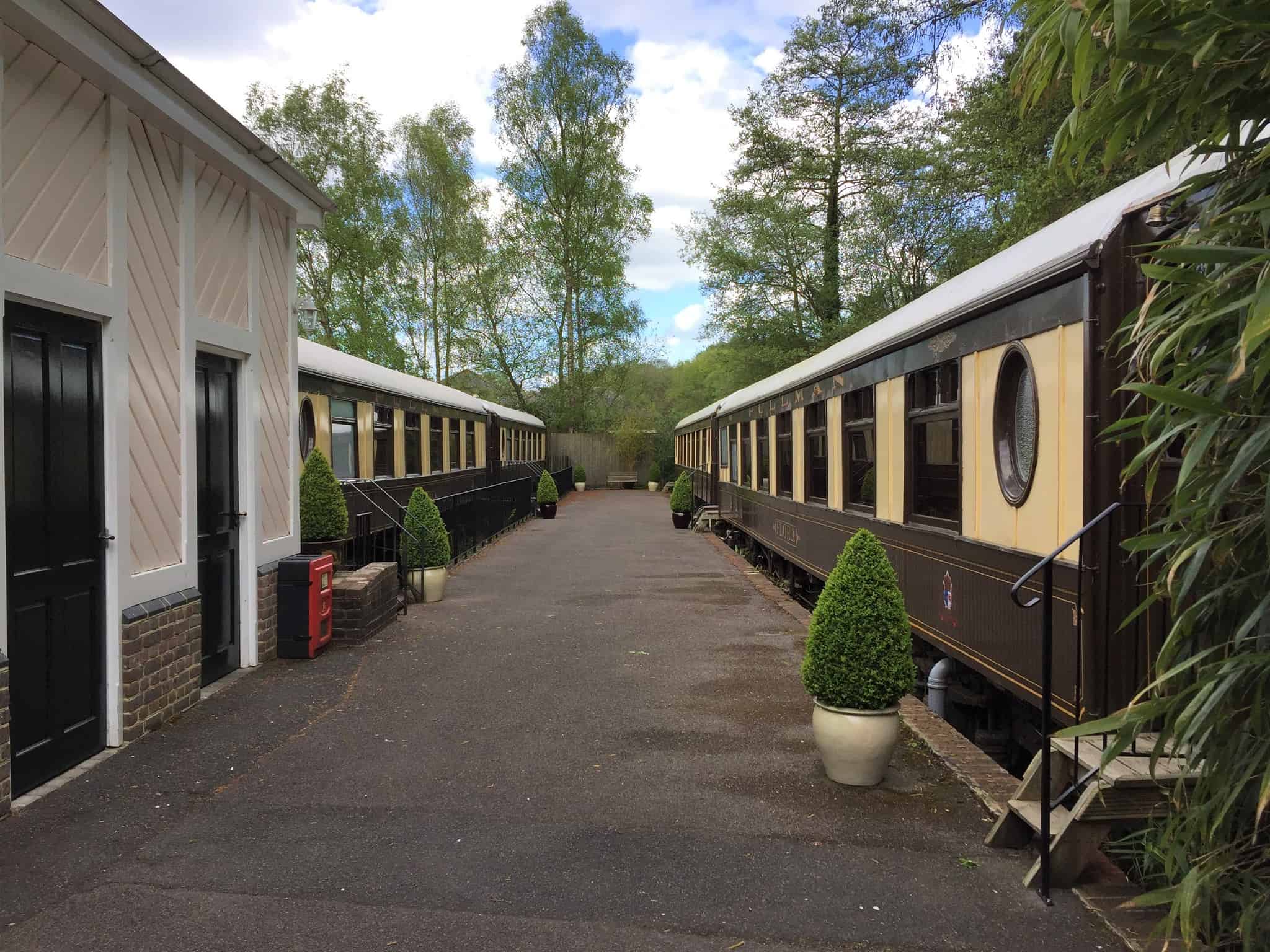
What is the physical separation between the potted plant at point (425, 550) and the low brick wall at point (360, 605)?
1.22 m

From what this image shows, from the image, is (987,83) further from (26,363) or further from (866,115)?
(26,363)

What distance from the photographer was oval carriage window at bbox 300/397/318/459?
9805 millimetres

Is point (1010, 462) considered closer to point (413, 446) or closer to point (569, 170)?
point (413, 446)

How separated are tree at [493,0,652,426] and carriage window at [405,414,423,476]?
18807 mm

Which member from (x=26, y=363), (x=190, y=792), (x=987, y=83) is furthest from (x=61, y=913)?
(x=987, y=83)

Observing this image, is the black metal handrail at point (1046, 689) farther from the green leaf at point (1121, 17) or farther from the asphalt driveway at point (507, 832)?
the green leaf at point (1121, 17)

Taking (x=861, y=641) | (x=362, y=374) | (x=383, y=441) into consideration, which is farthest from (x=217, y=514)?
(x=383, y=441)

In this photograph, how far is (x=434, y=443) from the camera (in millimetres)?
16453

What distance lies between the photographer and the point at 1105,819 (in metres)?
3.29

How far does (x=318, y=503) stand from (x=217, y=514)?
80.6 inches

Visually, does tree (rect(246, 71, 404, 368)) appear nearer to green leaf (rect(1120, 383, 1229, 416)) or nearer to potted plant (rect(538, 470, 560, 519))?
potted plant (rect(538, 470, 560, 519))

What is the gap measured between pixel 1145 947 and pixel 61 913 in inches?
149

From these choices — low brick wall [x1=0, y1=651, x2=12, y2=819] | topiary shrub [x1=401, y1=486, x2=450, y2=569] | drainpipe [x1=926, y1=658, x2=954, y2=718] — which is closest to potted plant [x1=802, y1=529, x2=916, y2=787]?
drainpipe [x1=926, y1=658, x2=954, y2=718]

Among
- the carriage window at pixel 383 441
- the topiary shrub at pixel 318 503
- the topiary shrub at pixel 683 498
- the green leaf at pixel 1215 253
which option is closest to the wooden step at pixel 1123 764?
the green leaf at pixel 1215 253
